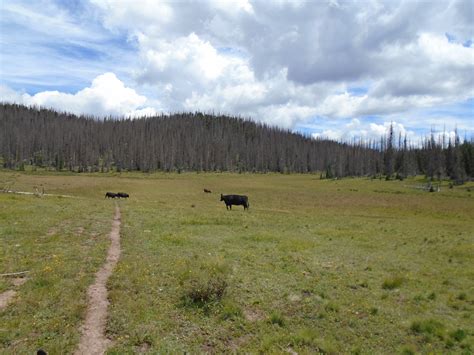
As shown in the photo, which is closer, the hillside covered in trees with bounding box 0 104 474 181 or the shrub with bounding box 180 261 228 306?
the shrub with bounding box 180 261 228 306

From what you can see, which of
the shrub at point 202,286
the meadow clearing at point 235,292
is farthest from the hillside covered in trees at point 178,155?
the shrub at point 202,286

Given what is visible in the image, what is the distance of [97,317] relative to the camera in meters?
8.66

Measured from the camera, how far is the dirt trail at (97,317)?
293 inches

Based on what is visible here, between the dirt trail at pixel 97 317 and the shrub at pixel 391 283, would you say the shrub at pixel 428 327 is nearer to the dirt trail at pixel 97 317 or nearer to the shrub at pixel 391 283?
the shrub at pixel 391 283

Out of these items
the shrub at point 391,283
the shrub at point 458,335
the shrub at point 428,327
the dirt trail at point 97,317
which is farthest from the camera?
the shrub at point 391,283

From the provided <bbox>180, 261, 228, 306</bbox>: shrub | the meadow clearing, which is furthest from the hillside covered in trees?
<bbox>180, 261, 228, 306</bbox>: shrub

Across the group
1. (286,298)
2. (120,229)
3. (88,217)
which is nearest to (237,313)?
(286,298)

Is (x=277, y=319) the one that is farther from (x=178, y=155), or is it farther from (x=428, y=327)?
(x=178, y=155)

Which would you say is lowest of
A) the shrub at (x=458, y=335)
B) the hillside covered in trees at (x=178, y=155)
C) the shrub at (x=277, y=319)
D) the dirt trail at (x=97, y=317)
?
the shrub at (x=458, y=335)

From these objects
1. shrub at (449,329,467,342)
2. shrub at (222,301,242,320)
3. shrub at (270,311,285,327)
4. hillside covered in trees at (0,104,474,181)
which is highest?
hillside covered in trees at (0,104,474,181)

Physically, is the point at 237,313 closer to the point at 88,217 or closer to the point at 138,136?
the point at 88,217

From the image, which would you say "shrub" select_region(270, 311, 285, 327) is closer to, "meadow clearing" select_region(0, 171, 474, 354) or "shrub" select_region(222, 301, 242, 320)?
"meadow clearing" select_region(0, 171, 474, 354)

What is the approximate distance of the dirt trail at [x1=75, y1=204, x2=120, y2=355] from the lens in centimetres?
743

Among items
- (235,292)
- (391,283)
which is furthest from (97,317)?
(391,283)
